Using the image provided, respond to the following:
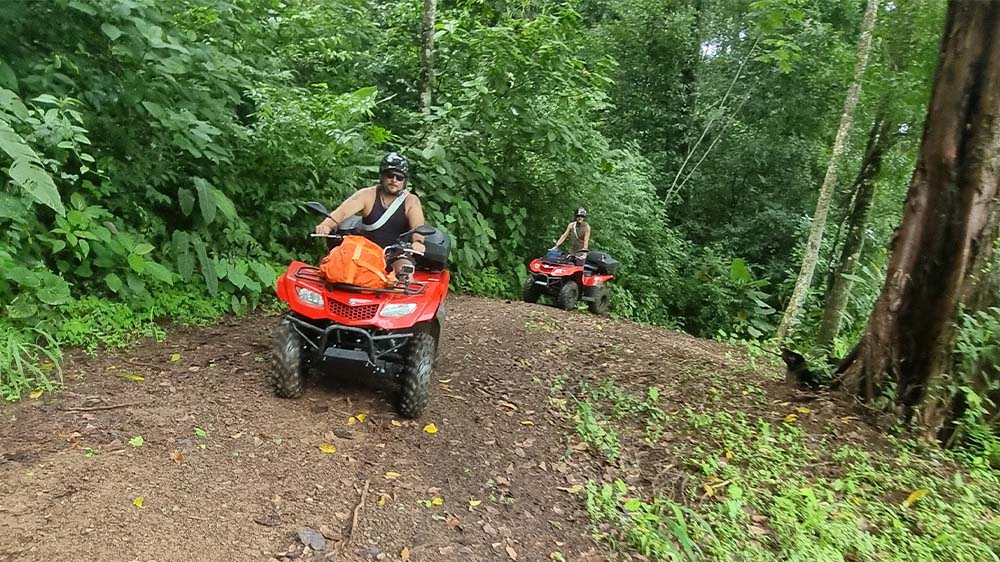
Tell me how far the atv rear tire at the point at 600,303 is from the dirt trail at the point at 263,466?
5.25m

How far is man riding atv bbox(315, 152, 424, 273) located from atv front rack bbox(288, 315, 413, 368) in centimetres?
80

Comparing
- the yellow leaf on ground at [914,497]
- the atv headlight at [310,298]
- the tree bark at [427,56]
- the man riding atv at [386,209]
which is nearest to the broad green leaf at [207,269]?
the man riding atv at [386,209]

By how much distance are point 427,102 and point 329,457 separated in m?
6.49

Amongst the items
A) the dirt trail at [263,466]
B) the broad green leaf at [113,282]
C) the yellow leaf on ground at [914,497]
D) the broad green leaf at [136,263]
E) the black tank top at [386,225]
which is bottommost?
the dirt trail at [263,466]

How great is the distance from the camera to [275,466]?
3.41 m

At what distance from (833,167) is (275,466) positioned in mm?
9702

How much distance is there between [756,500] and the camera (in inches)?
143

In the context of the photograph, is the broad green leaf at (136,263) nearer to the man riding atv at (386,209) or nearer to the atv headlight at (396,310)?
the man riding atv at (386,209)

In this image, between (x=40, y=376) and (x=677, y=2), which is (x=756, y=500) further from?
(x=677, y=2)

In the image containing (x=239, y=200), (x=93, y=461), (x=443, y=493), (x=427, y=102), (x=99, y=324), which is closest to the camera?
(x=93, y=461)

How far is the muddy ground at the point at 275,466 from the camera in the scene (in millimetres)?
2770

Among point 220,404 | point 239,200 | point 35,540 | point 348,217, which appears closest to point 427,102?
point 239,200

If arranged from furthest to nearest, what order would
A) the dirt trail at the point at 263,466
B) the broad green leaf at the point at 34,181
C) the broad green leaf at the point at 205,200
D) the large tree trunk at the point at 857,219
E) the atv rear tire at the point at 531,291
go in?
the atv rear tire at the point at 531,291 < the large tree trunk at the point at 857,219 < the broad green leaf at the point at 205,200 < the broad green leaf at the point at 34,181 < the dirt trail at the point at 263,466

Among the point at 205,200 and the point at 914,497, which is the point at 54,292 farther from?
the point at 914,497
